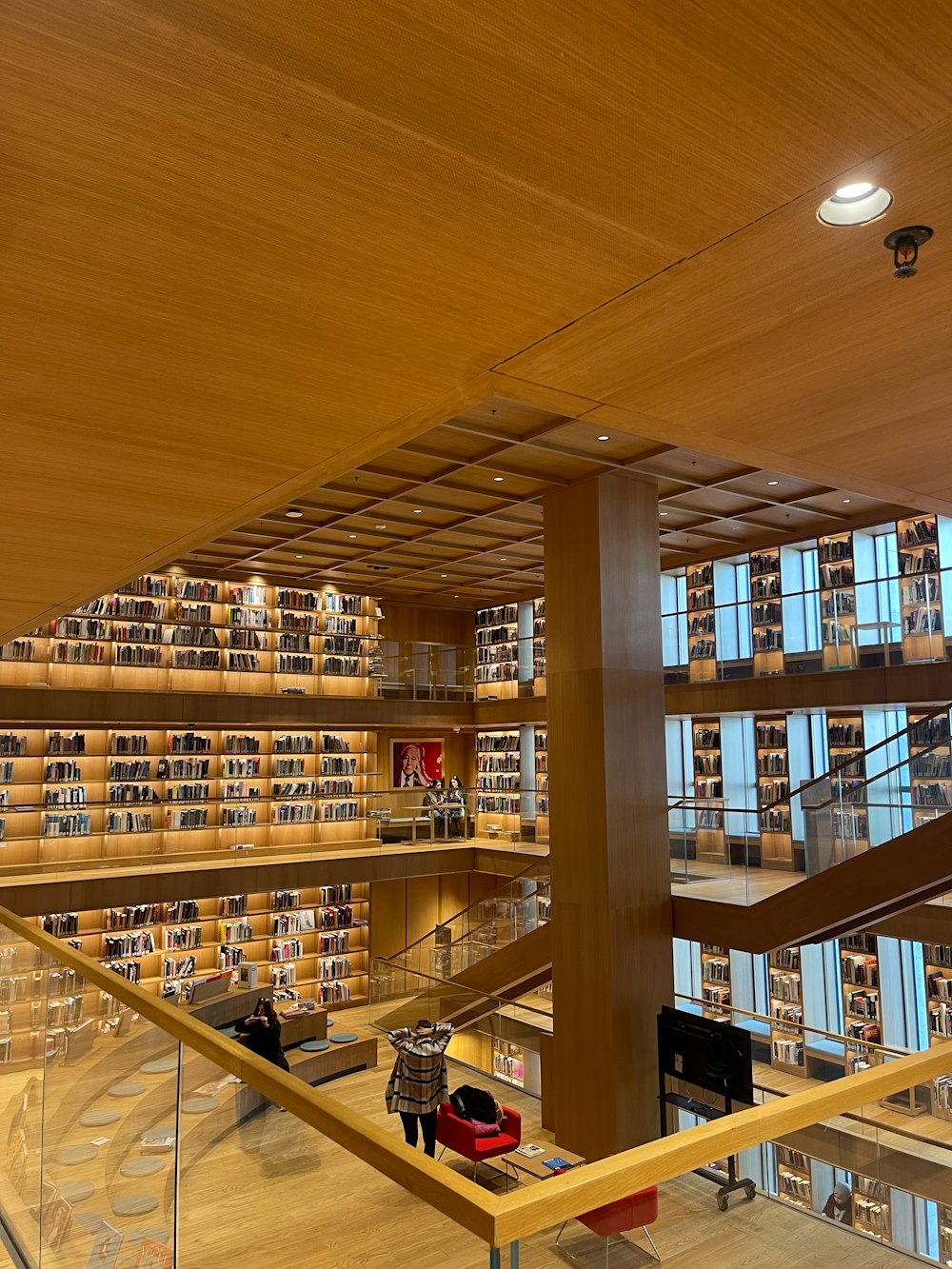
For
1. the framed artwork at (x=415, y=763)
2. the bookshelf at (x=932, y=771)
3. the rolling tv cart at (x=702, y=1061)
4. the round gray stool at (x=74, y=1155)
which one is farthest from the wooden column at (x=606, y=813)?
the framed artwork at (x=415, y=763)

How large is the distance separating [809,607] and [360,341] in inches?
380

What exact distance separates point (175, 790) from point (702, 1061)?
837cm

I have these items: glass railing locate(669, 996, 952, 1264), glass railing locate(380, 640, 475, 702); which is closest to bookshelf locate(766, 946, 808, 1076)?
glass railing locate(380, 640, 475, 702)

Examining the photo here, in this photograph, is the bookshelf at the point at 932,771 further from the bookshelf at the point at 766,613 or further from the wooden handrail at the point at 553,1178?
the wooden handrail at the point at 553,1178

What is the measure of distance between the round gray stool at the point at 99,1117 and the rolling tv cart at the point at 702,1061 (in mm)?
5521

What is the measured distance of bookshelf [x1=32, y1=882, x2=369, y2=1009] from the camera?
12.2m

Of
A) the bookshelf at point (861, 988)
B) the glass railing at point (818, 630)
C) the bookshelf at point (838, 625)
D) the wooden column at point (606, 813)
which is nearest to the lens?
the wooden column at point (606, 813)

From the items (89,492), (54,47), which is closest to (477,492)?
(89,492)

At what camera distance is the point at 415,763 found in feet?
53.0

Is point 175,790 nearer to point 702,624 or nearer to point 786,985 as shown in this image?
point 702,624

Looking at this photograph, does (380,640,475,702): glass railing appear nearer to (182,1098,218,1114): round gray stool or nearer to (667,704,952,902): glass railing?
(667,704,952,902): glass railing

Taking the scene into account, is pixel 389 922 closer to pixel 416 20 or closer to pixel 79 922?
pixel 79 922

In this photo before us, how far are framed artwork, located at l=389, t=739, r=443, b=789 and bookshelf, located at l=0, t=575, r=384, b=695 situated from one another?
1784 mm

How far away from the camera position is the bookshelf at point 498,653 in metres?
15.4
